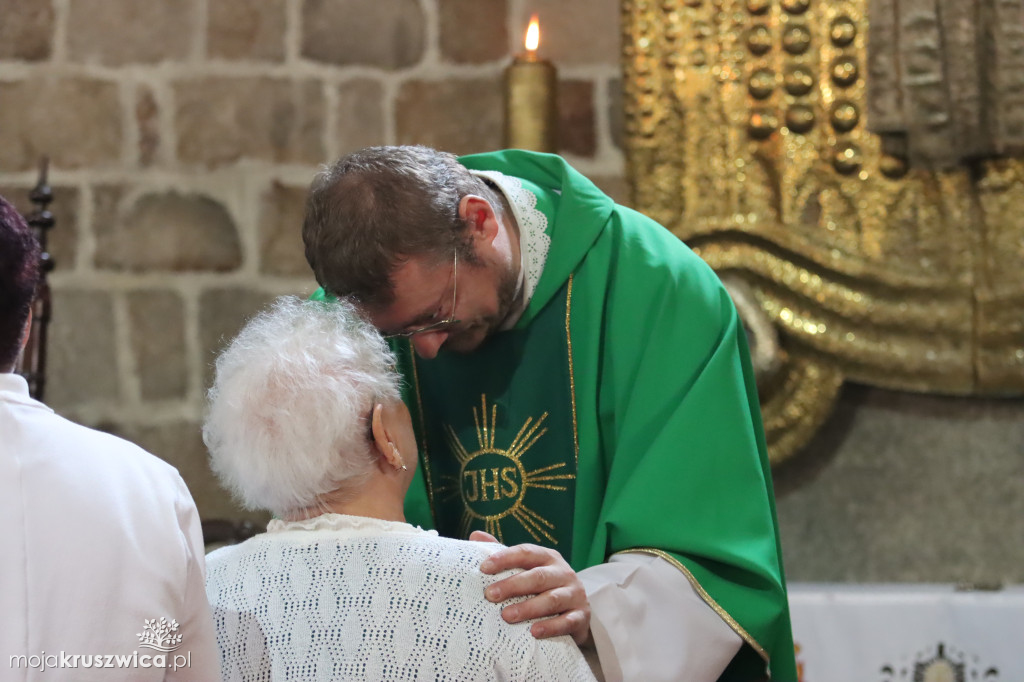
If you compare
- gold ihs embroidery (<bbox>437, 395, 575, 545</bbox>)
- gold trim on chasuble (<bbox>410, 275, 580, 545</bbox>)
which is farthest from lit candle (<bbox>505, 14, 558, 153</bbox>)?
gold ihs embroidery (<bbox>437, 395, 575, 545</bbox>)

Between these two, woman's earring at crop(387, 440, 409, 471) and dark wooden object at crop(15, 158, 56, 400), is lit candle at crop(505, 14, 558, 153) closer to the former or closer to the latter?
dark wooden object at crop(15, 158, 56, 400)

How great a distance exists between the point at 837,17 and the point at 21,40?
113 inches

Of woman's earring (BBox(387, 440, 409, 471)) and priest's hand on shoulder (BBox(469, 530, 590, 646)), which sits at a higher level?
woman's earring (BBox(387, 440, 409, 471))

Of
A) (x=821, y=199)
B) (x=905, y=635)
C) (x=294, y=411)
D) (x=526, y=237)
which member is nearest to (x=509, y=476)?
(x=526, y=237)

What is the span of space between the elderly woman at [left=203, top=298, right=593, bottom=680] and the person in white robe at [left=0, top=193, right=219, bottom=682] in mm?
150

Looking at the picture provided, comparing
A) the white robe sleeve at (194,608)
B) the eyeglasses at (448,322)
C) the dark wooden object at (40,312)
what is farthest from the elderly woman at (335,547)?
the dark wooden object at (40,312)

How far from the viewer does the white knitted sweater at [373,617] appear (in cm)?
162

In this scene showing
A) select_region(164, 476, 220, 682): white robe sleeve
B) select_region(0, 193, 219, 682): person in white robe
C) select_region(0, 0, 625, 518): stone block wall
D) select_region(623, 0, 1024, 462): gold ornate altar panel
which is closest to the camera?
select_region(0, 193, 219, 682): person in white robe

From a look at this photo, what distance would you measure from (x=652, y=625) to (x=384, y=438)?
1.95ft

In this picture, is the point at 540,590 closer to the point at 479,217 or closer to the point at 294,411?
the point at 294,411

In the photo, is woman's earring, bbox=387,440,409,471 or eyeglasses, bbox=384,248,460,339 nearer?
woman's earring, bbox=387,440,409,471

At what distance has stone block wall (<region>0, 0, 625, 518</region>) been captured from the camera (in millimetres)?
4039

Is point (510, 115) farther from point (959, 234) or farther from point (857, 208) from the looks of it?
point (959, 234)

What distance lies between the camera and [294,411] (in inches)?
69.9
